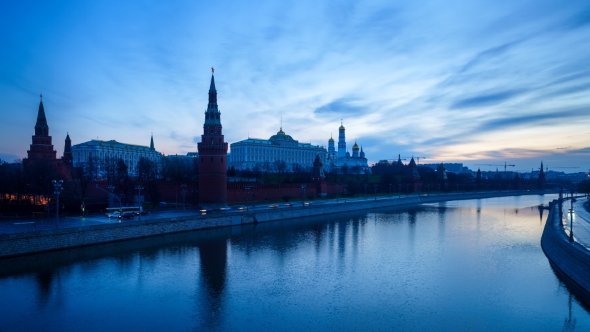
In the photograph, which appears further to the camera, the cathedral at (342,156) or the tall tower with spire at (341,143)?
the tall tower with spire at (341,143)

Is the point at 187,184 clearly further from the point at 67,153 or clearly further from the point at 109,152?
the point at 109,152

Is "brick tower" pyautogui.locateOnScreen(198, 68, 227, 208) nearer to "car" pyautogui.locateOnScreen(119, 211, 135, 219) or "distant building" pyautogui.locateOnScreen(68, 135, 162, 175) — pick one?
"car" pyautogui.locateOnScreen(119, 211, 135, 219)

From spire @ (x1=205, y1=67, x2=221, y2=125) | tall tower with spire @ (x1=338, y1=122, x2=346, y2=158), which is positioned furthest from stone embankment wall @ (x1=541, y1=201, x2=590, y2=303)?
tall tower with spire @ (x1=338, y1=122, x2=346, y2=158)

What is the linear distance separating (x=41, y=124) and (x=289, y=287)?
1278 inches

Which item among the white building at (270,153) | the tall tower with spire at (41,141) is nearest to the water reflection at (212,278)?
the tall tower with spire at (41,141)

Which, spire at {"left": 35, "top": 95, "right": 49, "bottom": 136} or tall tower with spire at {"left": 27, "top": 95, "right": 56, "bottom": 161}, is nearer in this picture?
tall tower with spire at {"left": 27, "top": 95, "right": 56, "bottom": 161}

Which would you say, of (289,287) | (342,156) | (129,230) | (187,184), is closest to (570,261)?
(289,287)

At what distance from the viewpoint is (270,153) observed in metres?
73.9

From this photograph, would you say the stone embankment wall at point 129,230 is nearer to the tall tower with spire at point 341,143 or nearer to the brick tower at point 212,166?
the brick tower at point 212,166

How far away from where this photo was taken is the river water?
9.80 m

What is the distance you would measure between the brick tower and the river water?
880cm

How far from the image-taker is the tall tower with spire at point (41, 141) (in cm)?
3497

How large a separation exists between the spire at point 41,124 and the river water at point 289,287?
22.5 metres

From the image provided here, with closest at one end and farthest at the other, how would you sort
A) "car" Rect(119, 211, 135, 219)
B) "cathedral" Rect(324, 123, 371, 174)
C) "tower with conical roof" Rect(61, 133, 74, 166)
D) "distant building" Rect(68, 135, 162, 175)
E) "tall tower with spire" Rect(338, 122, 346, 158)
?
1. "car" Rect(119, 211, 135, 219)
2. "tower with conical roof" Rect(61, 133, 74, 166)
3. "distant building" Rect(68, 135, 162, 175)
4. "cathedral" Rect(324, 123, 371, 174)
5. "tall tower with spire" Rect(338, 122, 346, 158)
